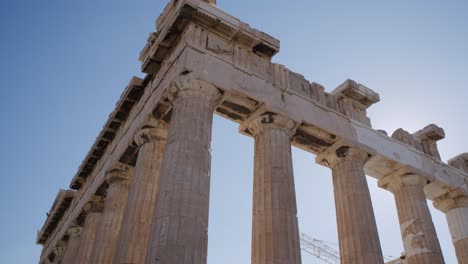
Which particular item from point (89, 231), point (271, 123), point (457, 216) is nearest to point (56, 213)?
point (89, 231)

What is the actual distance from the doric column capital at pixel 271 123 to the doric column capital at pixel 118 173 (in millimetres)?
8413

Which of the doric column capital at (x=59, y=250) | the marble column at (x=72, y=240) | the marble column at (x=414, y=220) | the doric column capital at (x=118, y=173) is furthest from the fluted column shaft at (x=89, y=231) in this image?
the marble column at (x=414, y=220)

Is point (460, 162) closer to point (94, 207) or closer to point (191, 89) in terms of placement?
point (191, 89)

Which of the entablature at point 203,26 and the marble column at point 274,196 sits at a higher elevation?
the entablature at point 203,26

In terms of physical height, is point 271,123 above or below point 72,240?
above

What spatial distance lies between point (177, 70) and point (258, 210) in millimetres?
7414

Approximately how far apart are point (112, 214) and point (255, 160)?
893 centimetres

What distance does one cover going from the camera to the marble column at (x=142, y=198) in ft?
65.7

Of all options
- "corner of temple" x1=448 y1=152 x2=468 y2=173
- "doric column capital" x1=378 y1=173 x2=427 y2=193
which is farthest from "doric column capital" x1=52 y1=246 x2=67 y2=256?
"corner of temple" x1=448 y1=152 x2=468 y2=173

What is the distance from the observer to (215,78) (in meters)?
20.8

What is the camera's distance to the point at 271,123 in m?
21.9

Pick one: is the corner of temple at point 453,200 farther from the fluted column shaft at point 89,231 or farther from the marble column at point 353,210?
the fluted column shaft at point 89,231

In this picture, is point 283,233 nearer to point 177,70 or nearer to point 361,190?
point 361,190

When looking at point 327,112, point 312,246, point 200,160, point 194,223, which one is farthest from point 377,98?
point 312,246
